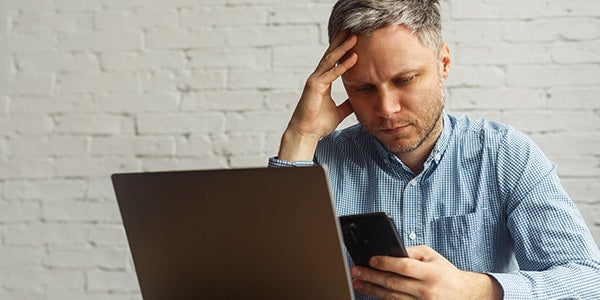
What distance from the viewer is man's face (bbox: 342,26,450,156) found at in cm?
143

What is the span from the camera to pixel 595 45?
6.63 ft

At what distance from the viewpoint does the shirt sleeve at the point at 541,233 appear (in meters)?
1.25

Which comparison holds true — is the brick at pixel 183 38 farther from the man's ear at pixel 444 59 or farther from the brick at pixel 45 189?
the man's ear at pixel 444 59

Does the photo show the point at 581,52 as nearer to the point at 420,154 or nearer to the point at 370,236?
the point at 420,154

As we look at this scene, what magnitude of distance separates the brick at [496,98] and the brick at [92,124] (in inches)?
40.4

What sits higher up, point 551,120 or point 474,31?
point 474,31

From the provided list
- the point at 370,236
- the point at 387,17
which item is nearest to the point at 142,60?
the point at 387,17

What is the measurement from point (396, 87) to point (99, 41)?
3.84 feet

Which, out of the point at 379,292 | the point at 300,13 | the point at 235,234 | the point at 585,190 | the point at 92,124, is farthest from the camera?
the point at 92,124

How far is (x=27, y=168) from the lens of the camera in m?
2.24

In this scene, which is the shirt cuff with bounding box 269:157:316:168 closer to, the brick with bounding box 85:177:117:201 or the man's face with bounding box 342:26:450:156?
the man's face with bounding box 342:26:450:156

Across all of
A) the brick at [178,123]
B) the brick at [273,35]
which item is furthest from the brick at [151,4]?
the brick at [178,123]

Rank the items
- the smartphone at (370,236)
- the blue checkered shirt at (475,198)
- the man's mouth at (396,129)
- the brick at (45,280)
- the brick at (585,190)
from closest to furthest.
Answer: the smartphone at (370,236), the blue checkered shirt at (475,198), the man's mouth at (396,129), the brick at (585,190), the brick at (45,280)

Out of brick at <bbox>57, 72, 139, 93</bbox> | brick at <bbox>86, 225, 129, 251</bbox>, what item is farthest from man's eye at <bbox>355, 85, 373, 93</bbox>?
brick at <bbox>86, 225, 129, 251</bbox>
